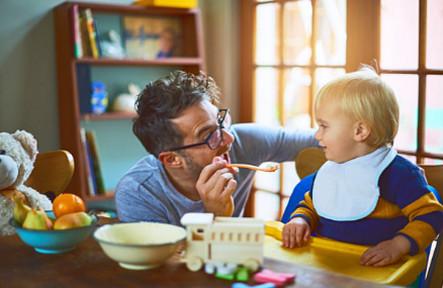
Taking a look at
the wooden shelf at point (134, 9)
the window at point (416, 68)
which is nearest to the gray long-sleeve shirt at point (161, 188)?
the window at point (416, 68)

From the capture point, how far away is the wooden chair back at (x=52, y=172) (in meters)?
2.22

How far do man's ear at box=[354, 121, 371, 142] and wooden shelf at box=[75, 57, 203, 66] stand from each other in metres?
2.10

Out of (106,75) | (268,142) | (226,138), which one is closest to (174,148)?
(226,138)

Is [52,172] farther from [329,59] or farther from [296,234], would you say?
[329,59]

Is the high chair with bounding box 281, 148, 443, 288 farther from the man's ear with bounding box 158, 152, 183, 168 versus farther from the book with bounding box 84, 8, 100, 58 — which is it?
the book with bounding box 84, 8, 100, 58

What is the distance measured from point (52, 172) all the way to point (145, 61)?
1.51 m

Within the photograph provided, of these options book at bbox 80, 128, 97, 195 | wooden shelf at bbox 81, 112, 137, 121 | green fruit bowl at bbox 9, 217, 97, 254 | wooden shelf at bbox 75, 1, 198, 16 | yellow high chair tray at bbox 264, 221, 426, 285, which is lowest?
book at bbox 80, 128, 97, 195

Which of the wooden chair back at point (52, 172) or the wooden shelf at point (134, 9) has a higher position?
the wooden shelf at point (134, 9)

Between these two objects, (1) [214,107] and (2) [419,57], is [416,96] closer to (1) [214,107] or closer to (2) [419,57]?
(2) [419,57]

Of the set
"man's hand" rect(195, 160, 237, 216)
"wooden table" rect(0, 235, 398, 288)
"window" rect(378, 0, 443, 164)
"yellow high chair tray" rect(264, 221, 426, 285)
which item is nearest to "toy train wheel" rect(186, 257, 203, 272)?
"wooden table" rect(0, 235, 398, 288)

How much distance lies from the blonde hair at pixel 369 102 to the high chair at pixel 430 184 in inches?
8.3

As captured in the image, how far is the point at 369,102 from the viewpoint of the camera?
64.6 inches

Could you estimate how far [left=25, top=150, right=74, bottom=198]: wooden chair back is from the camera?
2.22 meters

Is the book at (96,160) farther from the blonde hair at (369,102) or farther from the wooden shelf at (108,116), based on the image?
the blonde hair at (369,102)
